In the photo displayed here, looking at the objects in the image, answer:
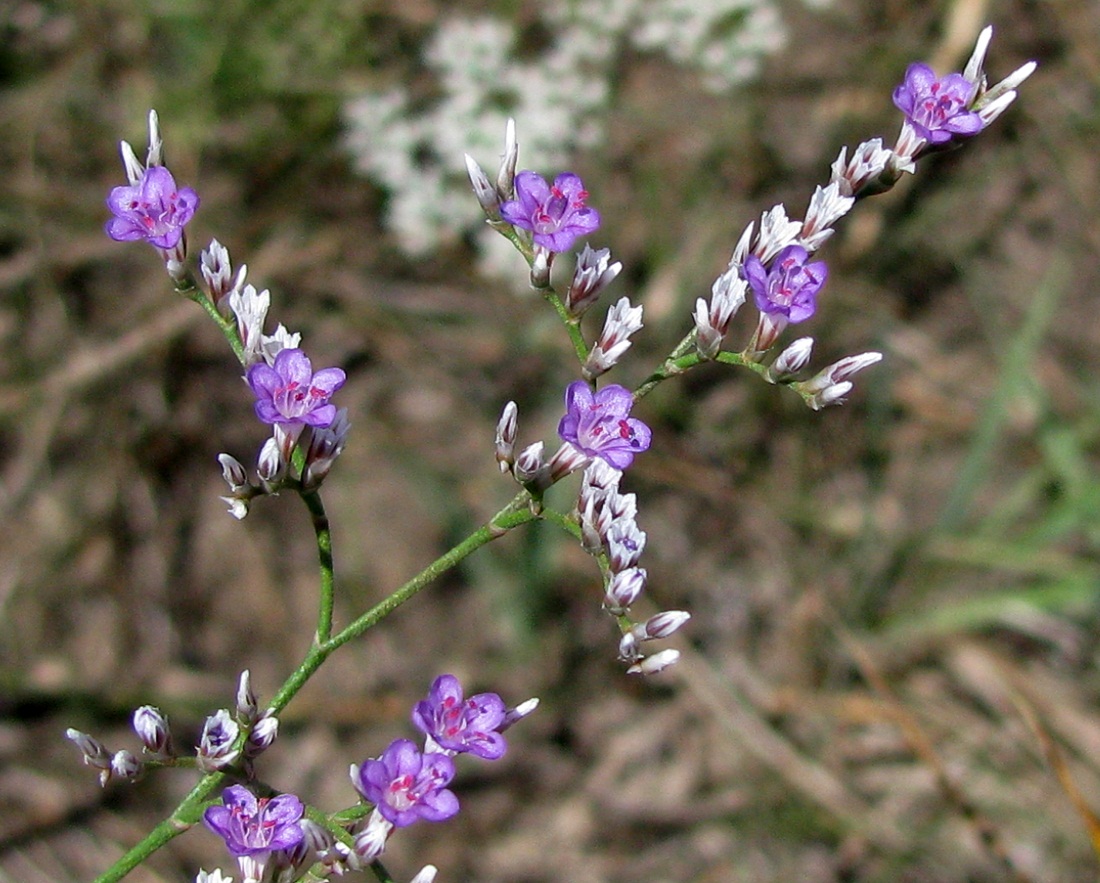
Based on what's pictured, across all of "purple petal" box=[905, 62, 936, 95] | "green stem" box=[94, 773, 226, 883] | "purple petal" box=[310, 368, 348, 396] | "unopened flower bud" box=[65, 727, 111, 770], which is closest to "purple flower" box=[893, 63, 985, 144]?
"purple petal" box=[905, 62, 936, 95]

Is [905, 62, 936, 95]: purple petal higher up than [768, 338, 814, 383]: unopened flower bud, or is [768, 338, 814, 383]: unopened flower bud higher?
[905, 62, 936, 95]: purple petal

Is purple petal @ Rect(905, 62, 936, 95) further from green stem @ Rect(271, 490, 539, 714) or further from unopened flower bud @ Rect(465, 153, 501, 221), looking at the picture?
green stem @ Rect(271, 490, 539, 714)

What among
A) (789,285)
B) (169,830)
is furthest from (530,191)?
(169,830)

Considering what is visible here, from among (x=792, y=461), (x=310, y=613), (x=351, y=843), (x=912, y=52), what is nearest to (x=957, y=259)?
(x=912, y=52)

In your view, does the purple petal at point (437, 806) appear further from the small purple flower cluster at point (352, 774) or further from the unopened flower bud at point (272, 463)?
the unopened flower bud at point (272, 463)

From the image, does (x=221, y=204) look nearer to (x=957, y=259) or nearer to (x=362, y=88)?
(x=362, y=88)
